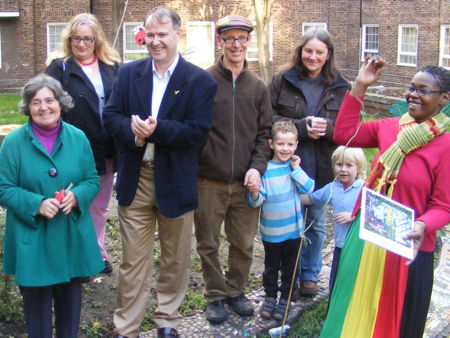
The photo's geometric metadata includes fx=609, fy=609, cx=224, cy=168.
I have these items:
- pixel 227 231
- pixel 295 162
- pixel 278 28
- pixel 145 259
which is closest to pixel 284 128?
pixel 295 162

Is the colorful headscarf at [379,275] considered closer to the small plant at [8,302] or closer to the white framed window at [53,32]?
the small plant at [8,302]

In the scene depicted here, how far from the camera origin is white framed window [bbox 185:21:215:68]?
2592 cm

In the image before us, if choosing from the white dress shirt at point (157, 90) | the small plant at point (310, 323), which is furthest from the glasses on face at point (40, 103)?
the small plant at point (310, 323)

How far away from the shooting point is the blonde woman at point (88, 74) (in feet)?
15.9

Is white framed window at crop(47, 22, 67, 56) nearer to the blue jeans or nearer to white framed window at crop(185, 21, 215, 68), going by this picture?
white framed window at crop(185, 21, 215, 68)

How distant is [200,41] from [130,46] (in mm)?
2997

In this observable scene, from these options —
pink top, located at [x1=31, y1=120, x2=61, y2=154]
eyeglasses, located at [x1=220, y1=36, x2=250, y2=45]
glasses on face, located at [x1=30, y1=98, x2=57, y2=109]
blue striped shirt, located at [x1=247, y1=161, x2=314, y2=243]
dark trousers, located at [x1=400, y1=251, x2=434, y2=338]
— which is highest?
eyeglasses, located at [x1=220, y1=36, x2=250, y2=45]

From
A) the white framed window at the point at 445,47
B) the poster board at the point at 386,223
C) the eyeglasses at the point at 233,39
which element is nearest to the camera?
the poster board at the point at 386,223

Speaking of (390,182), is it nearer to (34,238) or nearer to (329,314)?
(329,314)

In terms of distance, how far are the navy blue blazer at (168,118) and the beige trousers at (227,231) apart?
39cm

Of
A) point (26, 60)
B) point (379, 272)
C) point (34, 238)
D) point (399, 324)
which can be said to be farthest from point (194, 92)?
point (26, 60)

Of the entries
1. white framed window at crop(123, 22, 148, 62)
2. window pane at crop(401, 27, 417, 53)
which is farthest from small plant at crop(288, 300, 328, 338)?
window pane at crop(401, 27, 417, 53)

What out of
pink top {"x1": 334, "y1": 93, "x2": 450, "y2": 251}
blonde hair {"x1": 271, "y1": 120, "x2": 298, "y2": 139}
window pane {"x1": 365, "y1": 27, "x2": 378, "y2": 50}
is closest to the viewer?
pink top {"x1": 334, "y1": 93, "x2": 450, "y2": 251}

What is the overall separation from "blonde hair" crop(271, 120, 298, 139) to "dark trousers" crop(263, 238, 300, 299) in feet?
2.76
